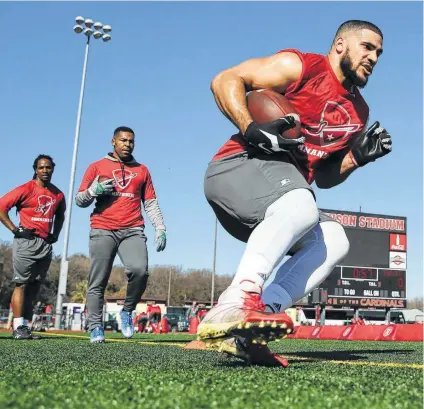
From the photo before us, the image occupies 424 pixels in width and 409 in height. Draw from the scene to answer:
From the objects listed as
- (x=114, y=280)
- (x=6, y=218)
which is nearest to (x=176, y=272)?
(x=114, y=280)

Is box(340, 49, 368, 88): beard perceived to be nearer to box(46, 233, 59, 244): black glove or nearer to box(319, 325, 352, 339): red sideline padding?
box(46, 233, 59, 244): black glove

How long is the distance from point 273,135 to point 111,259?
11.4 feet

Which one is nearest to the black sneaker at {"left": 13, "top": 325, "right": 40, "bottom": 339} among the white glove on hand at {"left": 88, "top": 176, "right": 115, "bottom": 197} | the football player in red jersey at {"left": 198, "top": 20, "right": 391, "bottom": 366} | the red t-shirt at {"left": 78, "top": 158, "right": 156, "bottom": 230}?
the red t-shirt at {"left": 78, "top": 158, "right": 156, "bottom": 230}

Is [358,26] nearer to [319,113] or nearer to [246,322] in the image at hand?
[319,113]

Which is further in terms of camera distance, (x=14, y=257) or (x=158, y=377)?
(x=14, y=257)

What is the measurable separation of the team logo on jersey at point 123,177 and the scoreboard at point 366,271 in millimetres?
23730

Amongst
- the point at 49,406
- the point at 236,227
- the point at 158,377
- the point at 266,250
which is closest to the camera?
the point at 49,406

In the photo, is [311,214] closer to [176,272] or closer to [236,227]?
[236,227]

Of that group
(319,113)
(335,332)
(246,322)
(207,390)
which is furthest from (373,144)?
(335,332)

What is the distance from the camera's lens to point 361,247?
95.0 ft

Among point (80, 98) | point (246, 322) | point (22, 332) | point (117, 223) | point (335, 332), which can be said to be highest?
point (80, 98)

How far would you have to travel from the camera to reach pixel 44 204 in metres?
7.02

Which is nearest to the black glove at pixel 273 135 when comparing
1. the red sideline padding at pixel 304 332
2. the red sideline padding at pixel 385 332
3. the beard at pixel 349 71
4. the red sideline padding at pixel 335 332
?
the beard at pixel 349 71

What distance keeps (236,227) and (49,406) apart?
1926 mm
